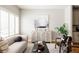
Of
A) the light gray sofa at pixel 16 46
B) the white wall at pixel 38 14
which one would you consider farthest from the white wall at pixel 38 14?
the light gray sofa at pixel 16 46

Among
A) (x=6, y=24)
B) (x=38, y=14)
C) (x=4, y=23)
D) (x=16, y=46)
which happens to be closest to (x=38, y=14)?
(x=38, y=14)

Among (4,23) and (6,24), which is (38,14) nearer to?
(6,24)

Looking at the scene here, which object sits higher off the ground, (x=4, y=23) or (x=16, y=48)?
(x=4, y=23)

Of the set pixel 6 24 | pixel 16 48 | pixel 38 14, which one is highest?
pixel 38 14

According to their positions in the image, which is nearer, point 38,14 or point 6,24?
point 6,24

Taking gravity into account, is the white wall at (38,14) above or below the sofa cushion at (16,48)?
above

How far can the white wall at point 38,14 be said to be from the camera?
6.62m

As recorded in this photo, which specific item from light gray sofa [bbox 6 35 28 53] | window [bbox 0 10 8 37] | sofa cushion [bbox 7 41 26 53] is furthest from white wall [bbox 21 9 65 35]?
sofa cushion [bbox 7 41 26 53]

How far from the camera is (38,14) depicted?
261 inches

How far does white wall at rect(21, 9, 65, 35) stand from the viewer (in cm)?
662

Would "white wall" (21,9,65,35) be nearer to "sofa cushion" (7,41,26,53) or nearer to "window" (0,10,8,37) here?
"window" (0,10,8,37)

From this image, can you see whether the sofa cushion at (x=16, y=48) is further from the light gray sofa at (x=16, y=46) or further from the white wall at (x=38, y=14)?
the white wall at (x=38, y=14)

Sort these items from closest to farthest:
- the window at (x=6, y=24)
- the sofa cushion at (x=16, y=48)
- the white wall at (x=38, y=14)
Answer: the sofa cushion at (x=16, y=48) < the window at (x=6, y=24) < the white wall at (x=38, y=14)
